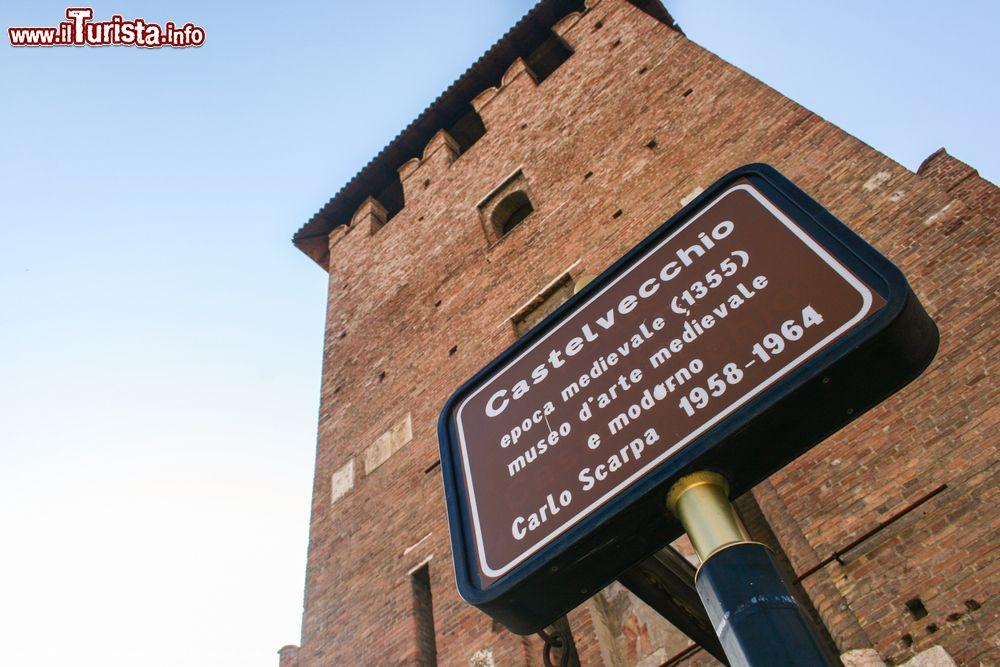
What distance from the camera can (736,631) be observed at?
1.29 meters

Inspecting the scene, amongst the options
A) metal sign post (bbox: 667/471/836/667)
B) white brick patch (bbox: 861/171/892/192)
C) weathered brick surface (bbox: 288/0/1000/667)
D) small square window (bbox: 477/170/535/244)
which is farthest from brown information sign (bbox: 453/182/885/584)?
small square window (bbox: 477/170/535/244)

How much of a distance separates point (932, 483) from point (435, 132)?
11.3 metres

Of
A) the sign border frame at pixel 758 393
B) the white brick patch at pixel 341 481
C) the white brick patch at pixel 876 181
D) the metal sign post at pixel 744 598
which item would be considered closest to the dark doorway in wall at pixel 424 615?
the white brick patch at pixel 341 481

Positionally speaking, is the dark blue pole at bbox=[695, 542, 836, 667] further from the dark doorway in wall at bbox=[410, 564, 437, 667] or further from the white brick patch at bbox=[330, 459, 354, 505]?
the white brick patch at bbox=[330, 459, 354, 505]

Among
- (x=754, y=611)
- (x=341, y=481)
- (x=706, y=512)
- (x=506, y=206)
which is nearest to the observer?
(x=754, y=611)

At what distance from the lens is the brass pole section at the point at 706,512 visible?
1.44m

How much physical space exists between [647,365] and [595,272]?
19.0 feet

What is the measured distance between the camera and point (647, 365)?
1836 mm

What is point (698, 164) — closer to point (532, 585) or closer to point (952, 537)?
point (952, 537)

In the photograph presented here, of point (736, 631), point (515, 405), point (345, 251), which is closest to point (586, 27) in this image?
point (345, 251)

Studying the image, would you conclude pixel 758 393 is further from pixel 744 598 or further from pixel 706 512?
pixel 744 598

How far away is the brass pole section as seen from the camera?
56.5 inches

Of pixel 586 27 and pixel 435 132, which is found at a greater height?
pixel 435 132

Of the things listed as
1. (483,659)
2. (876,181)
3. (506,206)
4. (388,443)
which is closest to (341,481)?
(388,443)
